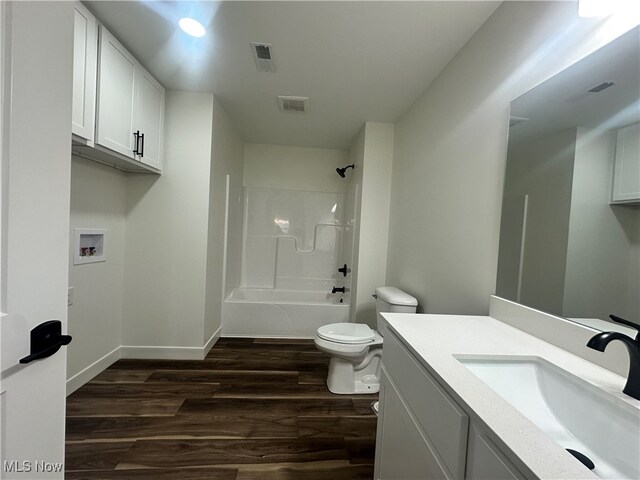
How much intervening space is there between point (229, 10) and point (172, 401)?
7.83 feet

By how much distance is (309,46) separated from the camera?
5.39 ft

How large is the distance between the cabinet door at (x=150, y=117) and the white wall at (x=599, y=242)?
242 cm

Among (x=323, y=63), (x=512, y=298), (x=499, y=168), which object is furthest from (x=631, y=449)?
(x=323, y=63)

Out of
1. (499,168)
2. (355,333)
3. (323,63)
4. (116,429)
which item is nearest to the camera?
(499,168)

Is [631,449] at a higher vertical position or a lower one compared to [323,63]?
lower

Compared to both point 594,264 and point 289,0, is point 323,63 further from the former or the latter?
point 594,264

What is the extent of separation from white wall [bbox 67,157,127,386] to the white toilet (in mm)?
1677

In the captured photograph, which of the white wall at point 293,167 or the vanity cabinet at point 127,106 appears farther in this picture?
the white wall at point 293,167

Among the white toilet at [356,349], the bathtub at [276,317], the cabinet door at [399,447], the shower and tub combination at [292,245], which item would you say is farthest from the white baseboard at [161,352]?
the cabinet door at [399,447]

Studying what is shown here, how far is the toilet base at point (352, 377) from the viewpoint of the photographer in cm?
204

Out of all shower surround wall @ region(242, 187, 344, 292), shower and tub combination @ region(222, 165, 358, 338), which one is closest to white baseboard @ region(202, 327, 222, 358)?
shower and tub combination @ region(222, 165, 358, 338)

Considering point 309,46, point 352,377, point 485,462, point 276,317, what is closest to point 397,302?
point 352,377

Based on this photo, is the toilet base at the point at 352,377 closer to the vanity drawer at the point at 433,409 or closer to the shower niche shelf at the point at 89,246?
the vanity drawer at the point at 433,409

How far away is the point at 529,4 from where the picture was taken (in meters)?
1.15
